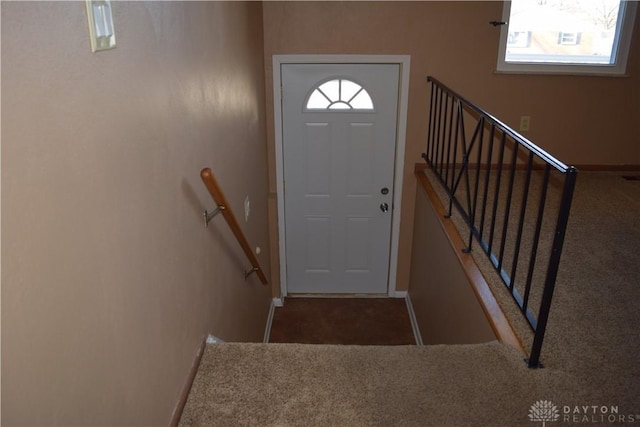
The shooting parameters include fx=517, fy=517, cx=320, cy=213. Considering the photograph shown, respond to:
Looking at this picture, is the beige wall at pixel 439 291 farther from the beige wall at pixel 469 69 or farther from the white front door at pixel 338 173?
the beige wall at pixel 469 69

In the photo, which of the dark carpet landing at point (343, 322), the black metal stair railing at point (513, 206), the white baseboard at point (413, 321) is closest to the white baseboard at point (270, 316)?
the dark carpet landing at point (343, 322)

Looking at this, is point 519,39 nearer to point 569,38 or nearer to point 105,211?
point 569,38

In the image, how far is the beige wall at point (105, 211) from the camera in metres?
0.89

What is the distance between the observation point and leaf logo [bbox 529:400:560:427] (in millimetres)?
1695

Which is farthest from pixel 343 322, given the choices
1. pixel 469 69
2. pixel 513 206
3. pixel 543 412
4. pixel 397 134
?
pixel 543 412

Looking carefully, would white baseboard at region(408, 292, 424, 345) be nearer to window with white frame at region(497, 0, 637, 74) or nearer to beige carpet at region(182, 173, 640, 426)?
beige carpet at region(182, 173, 640, 426)

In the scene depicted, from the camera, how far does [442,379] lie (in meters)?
1.92

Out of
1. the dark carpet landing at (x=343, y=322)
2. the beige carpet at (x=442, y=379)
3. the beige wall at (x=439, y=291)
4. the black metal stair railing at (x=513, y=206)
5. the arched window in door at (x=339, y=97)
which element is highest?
the arched window in door at (x=339, y=97)

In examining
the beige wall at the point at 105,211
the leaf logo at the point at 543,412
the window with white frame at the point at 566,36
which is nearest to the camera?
the beige wall at the point at 105,211

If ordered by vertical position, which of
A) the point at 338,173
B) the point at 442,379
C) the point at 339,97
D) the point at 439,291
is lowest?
the point at 439,291

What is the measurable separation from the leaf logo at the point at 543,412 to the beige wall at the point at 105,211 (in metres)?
1.21

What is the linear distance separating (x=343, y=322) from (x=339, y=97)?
1.91 metres

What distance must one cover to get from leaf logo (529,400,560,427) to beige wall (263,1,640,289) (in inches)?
109

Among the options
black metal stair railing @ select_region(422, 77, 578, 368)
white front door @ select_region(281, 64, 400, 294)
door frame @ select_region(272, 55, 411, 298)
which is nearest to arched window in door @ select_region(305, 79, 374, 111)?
white front door @ select_region(281, 64, 400, 294)
